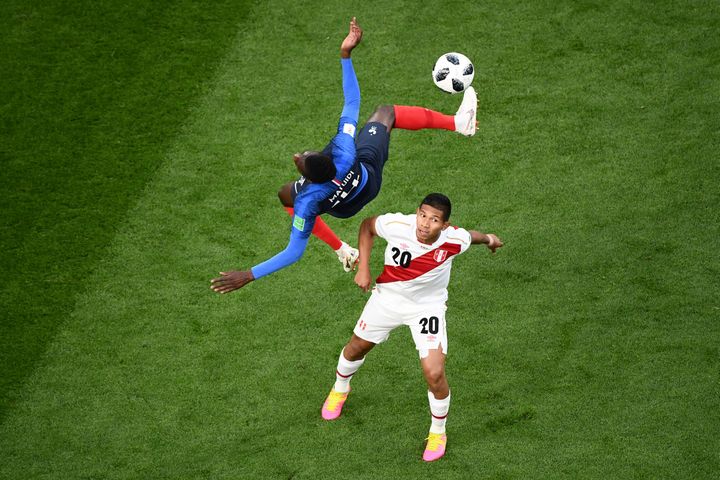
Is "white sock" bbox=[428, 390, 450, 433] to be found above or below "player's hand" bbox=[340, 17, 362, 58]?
below

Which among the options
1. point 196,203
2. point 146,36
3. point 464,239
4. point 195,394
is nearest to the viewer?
point 464,239

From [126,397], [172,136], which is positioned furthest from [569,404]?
[172,136]

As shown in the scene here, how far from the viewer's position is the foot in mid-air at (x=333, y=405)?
806 cm

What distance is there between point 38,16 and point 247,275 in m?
6.01

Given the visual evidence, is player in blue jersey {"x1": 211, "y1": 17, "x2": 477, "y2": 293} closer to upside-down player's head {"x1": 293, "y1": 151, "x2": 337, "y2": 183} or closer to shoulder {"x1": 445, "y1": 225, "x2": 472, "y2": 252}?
upside-down player's head {"x1": 293, "y1": 151, "x2": 337, "y2": 183}

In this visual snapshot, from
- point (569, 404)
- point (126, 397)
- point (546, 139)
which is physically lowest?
point (126, 397)

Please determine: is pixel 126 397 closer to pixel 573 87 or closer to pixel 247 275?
pixel 247 275

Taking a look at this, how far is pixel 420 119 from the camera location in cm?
861

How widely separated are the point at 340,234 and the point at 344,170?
175 cm

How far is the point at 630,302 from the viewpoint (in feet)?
28.3

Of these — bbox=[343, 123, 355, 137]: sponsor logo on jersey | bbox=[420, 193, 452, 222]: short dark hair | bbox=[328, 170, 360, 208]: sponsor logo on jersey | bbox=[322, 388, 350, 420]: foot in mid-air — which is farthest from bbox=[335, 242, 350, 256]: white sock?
bbox=[420, 193, 452, 222]: short dark hair

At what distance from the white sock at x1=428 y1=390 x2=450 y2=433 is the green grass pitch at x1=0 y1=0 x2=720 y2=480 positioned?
240 millimetres

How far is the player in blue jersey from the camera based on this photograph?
7434 millimetres

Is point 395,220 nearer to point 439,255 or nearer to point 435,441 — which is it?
point 439,255
